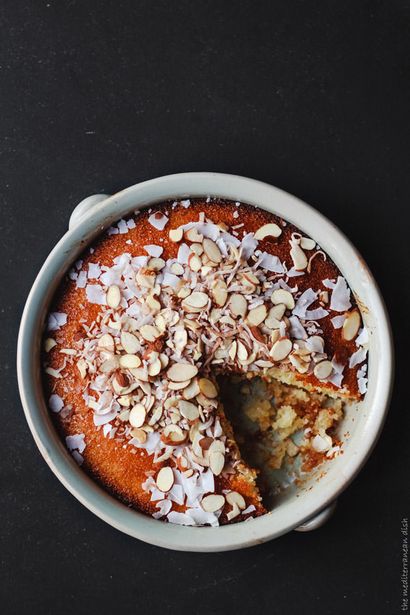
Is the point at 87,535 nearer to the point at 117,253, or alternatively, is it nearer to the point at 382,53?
the point at 117,253

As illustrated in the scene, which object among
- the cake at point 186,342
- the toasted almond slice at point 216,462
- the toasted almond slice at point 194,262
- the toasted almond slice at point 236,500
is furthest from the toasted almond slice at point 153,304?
the toasted almond slice at point 236,500

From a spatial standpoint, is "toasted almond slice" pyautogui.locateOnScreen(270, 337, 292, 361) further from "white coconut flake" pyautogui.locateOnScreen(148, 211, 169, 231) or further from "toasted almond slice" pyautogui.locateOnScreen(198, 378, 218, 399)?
"white coconut flake" pyautogui.locateOnScreen(148, 211, 169, 231)

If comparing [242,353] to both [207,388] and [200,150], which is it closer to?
[207,388]

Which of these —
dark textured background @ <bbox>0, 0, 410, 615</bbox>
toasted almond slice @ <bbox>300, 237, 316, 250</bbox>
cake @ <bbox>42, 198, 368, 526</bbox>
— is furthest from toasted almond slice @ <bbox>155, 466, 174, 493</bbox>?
toasted almond slice @ <bbox>300, 237, 316, 250</bbox>

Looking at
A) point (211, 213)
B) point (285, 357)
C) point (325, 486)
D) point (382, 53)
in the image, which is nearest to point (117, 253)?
point (211, 213)

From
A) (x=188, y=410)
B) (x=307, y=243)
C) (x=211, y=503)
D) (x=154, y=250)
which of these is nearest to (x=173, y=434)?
(x=188, y=410)
